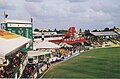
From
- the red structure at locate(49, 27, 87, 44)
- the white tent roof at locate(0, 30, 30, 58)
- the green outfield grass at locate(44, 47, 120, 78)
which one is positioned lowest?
the green outfield grass at locate(44, 47, 120, 78)

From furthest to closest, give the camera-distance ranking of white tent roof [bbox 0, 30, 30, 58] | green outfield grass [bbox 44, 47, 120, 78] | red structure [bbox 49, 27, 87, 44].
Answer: red structure [bbox 49, 27, 87, 44]
green outfield grass [bbox 44, 47, 120, 78]
white tent roof [bbox 0, 30, 30, 58]

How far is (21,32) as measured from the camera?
1189 inches

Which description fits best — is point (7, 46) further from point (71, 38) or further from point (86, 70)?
point (71, 38)

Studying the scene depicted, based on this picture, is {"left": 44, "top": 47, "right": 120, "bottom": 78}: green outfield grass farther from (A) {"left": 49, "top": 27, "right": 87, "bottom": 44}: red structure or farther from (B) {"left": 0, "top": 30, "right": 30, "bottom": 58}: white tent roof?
(A) {"left": 49, "top": 27, "right": 87, "bottom": 44}: red structure

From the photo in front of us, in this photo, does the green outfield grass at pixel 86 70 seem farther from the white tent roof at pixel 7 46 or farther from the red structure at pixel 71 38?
the red structure at pixel 71 38

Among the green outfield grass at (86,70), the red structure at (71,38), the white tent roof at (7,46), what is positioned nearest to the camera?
the white tent roof at (7,46)

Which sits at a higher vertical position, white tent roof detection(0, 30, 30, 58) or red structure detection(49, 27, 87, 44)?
white tent roof detection(0, 30, 30, 58)

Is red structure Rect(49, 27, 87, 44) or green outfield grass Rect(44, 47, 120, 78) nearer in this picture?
green outfield grass Rect(44, 47, 120, 78)

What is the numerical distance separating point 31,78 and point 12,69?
286cm

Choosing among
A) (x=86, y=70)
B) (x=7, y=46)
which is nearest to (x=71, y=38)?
(x=86, y=70)

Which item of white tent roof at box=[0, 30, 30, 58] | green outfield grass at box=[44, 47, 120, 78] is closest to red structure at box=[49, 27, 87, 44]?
green outfield grass at box=[44, 47, 120, 78]

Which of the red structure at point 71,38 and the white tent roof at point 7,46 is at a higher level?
the white tent roof at point 7,46

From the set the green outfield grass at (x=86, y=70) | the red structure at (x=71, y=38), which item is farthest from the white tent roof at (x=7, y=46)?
the red structure at (x=71, y=38)

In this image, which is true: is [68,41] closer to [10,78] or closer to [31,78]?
[31,78]
